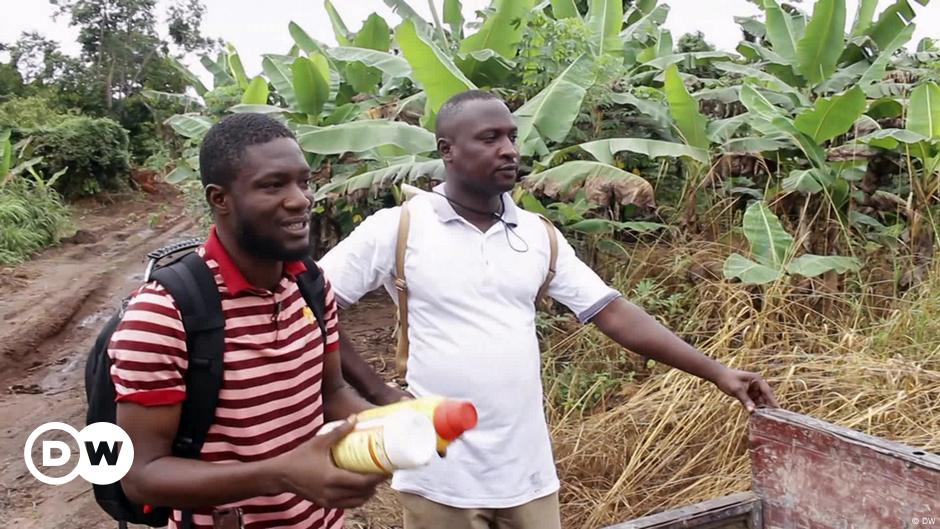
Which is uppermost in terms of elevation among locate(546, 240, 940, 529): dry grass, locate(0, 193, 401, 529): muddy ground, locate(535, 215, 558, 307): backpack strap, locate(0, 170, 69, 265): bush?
locate(535, 215, 558, 307): backpack strap

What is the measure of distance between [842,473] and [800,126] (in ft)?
8.42

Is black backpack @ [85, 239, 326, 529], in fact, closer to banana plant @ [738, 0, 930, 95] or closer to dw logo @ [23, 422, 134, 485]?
dw logo @ [23, 422, 134, 485]

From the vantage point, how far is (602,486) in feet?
11.5

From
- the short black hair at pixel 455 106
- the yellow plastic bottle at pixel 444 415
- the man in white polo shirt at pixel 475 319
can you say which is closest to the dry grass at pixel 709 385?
the man in white polo shirt at pixel 475 319

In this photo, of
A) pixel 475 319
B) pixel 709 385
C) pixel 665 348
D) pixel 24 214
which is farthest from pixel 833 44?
pixel 24 214

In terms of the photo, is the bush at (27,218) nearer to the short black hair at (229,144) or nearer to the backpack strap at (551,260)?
the backpack strap at (551,260)

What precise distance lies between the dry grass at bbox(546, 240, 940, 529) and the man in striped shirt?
1.97 meters

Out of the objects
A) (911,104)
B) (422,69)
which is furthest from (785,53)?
(422,69)

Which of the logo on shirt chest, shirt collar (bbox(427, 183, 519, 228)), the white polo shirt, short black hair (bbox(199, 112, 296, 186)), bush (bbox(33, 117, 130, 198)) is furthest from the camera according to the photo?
bush (bbox(33, 117, 130, 198))

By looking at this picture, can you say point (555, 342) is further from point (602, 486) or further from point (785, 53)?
point (785, 53)

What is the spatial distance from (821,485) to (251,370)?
61.9 inches

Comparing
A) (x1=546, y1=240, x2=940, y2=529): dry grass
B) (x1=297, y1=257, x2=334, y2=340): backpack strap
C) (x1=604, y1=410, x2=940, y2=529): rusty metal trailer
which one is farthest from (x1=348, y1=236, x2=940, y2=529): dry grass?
(x1=297, y1=257, x2=334, y2=340): backpack strap

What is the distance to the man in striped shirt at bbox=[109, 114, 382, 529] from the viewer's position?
1.32 meters

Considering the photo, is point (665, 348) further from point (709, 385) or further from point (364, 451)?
point (709, 385)
